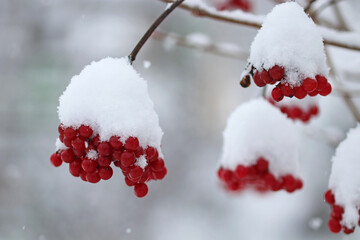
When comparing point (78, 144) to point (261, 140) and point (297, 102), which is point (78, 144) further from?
point (297, 102)

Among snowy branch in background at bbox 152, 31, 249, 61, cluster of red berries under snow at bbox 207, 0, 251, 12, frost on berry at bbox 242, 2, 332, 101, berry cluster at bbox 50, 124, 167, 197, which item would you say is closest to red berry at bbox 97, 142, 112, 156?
berry cluster at bbox 50, 124, 167, 197

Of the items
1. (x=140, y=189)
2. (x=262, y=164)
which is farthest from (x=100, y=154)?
(x=262, y=164)

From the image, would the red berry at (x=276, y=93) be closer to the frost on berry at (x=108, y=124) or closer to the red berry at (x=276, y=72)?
the red berry at (x=276, y=72)

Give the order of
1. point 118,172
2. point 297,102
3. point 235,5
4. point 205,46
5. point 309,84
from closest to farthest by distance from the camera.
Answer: point 309,84 → point 297,102 → point 205,46 → point 235,5 → point 118,172

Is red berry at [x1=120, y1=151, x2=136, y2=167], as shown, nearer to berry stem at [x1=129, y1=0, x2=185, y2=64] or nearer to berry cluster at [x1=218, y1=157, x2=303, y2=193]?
berry stem at [x1=129, y1=0, x2=185, y2=64]

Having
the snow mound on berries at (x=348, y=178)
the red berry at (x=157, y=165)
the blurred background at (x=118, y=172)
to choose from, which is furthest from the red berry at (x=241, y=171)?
the blurred background at (x=118, y=172)

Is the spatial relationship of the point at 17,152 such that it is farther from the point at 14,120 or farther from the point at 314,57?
the point at 314,57

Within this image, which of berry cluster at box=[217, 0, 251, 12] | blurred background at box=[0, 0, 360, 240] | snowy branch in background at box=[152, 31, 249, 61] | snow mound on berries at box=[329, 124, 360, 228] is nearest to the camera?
snow mound on berries at box=[329, 124, 360, 228]
